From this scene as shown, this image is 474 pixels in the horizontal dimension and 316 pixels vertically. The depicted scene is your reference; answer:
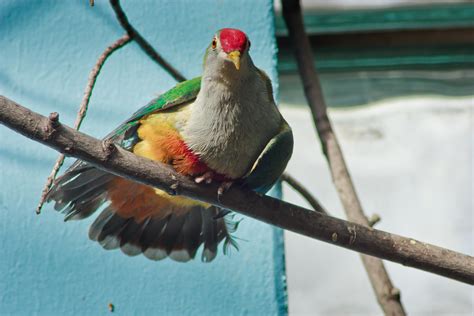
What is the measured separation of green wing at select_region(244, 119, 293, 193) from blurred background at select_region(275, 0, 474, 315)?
3.53 feet

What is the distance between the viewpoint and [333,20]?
2947 mm

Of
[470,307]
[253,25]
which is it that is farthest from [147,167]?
[470,307]

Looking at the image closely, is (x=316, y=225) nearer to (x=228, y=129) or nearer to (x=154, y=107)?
(x=228, y=129)

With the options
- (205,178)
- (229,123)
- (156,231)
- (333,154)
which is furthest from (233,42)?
(333,154)

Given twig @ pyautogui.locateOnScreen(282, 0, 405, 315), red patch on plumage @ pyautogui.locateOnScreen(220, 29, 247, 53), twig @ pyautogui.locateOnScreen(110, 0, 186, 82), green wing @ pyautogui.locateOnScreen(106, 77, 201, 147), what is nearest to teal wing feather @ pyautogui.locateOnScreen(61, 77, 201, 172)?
green wing @ pyautogui.locateOnScreen(106, 77, 201, 147)

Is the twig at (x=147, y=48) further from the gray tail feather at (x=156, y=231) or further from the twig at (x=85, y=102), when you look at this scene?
the gray tail feather at (x=156, y=231)

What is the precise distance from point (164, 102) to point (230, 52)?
189 mm

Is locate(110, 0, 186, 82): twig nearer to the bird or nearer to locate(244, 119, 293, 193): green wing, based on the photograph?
the bird

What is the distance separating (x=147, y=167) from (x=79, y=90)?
0.68 meters

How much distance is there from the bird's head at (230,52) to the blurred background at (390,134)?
1.14m

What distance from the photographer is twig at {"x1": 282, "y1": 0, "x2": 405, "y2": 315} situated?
6.64 ft

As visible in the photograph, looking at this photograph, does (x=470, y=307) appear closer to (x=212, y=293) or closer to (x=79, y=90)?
(x=212, y=293)

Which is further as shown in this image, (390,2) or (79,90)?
(390,2)

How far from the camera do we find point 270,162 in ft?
5.39
